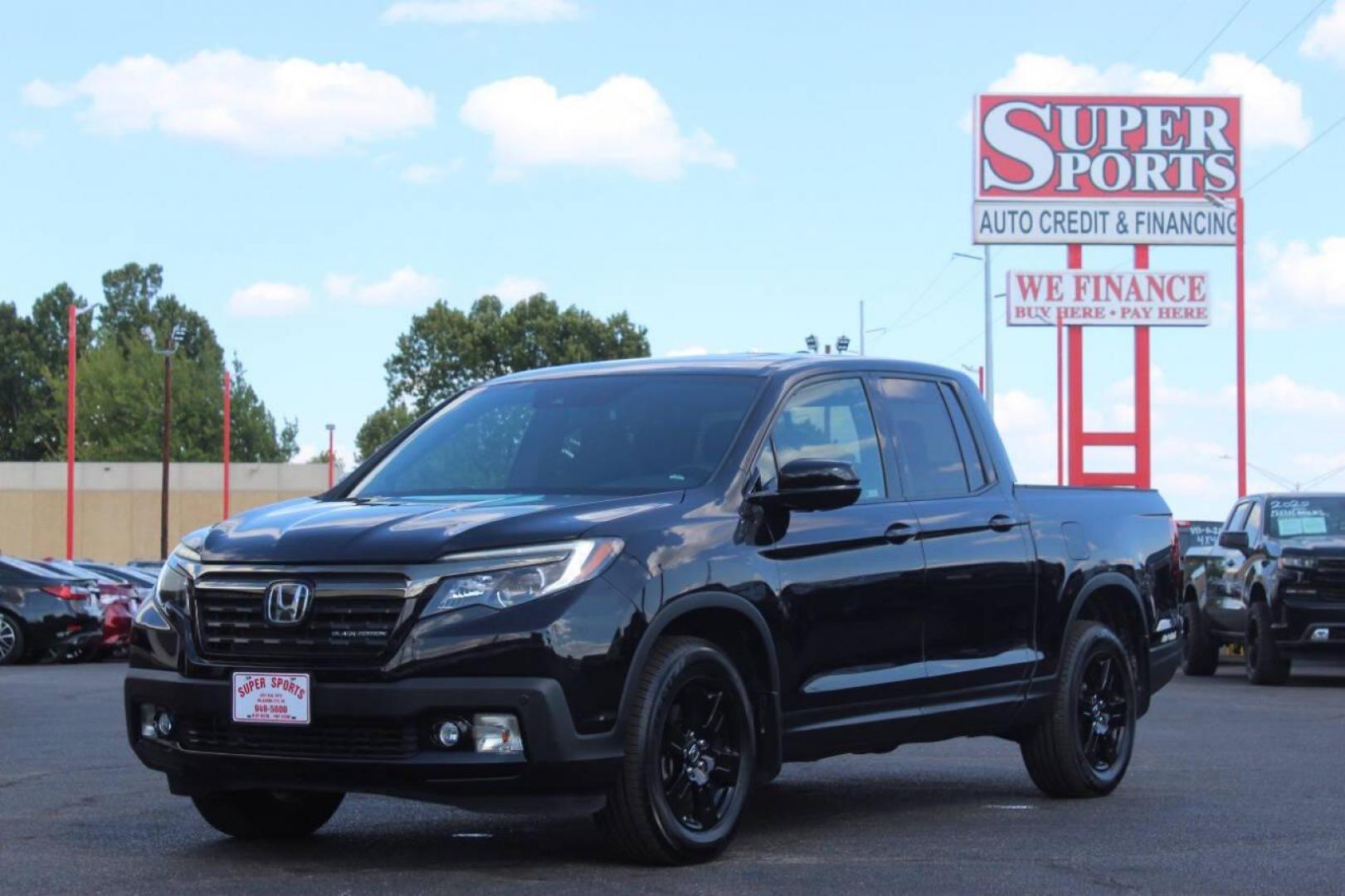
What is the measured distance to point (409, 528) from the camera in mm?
7289

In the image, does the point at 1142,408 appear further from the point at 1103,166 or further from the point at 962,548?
the point at 962,548

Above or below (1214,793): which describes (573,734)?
above

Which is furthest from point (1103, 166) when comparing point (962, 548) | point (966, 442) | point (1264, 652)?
point (962, 548)

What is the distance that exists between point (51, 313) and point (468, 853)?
11986 centimetres

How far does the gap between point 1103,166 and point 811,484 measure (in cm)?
4455

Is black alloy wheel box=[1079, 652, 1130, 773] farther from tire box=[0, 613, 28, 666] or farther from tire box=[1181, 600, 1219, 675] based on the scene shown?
tire box=[0, 613, 28, 666]

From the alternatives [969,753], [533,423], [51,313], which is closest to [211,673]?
[533,423]

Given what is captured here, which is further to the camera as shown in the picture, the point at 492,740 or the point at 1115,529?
the point at 1115,529

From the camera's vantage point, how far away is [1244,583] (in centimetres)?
2100

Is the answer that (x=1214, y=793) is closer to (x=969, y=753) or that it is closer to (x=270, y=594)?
(x=969, y=753)

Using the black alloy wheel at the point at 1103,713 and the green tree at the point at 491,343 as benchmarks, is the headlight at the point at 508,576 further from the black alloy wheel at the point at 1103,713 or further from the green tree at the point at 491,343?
the green tree at the point at 491,343

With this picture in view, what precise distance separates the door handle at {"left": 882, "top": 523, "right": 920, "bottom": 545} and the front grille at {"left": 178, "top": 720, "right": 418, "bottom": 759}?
7.73 feet

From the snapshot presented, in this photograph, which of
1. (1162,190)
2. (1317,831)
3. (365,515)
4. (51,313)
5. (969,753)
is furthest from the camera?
(51,313)

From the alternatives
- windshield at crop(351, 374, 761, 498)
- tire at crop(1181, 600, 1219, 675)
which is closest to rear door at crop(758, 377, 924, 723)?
windshield at crop(351, 374, 761, 498)
